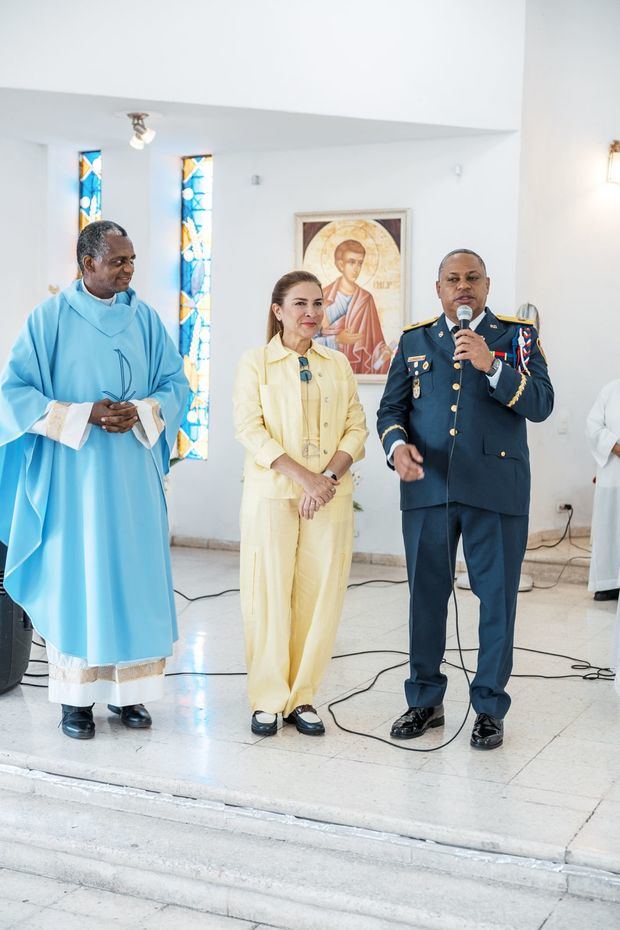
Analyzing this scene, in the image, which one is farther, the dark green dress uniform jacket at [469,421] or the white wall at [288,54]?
the white wall at [288,54]

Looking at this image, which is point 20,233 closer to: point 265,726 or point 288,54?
point 288,54

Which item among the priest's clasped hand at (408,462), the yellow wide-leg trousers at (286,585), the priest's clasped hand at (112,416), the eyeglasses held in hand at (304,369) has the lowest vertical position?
the yellow wide-leg trousers at (286,585)

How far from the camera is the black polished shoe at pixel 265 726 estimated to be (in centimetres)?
421

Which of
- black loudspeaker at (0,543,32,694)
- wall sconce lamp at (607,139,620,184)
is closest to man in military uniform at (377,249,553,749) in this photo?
black loudspeaker at (0,543,32,694)

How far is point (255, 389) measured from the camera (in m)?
4.22

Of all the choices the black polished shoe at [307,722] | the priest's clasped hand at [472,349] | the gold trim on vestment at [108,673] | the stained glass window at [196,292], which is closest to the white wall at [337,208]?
the stained glass window at [196,292]

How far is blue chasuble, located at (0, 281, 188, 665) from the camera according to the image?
13.6ft

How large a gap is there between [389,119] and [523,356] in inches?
161

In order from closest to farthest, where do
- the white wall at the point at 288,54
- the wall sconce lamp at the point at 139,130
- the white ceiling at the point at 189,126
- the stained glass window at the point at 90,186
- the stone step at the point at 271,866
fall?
the stone step at the point at 271,866
the white wall at the point at 288,54
the white ceiling at the point at 189,126
the wall sconce lamp at the point at 139,130
the stained glass window at the point at 90,186

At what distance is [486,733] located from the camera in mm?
4105

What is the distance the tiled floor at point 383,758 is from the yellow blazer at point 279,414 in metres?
0.98

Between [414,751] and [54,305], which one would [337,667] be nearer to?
[414,751]

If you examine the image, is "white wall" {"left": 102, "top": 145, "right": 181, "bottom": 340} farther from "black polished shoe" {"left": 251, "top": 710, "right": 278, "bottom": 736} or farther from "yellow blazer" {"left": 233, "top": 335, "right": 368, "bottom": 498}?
"black polished shoe" {"left": 251, "top": 710, "right": 278, "bottom": 736}

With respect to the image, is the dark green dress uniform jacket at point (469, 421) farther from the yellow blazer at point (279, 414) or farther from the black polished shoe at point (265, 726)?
the black polished shoe at point (265, 726)
